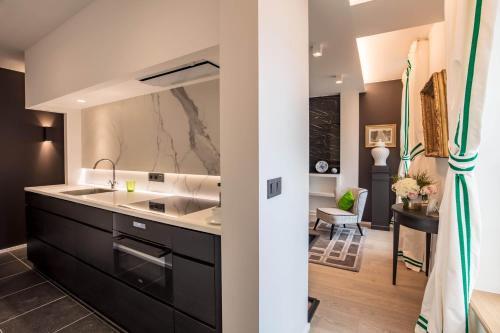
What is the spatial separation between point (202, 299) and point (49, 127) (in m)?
3.76

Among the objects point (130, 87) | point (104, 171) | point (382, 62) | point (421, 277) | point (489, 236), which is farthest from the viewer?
point (382, 62)

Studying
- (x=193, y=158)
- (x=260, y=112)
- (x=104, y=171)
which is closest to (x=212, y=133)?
(x=193, y=158)

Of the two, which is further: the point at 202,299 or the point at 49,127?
the point at 49,127

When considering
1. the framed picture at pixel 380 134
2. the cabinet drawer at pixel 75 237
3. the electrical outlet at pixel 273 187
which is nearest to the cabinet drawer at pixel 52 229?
the cabinet drawer at pixel 75 237

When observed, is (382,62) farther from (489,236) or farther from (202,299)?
(202,299)

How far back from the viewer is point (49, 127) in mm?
3676

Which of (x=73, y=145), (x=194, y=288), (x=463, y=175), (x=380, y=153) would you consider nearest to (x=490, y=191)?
(x=463, y=175)

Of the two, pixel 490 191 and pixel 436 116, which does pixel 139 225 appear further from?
pixel 436 116

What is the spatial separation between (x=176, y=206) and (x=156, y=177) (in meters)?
0.86

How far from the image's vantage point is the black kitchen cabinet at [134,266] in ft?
4.55

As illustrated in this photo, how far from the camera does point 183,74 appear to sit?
206 centimetres

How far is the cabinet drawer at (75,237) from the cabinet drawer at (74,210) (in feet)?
0.16

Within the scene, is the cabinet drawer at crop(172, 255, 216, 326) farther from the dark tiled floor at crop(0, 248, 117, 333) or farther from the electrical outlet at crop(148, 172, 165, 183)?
the electrical outlet at crop(148, 172, 165, 183)

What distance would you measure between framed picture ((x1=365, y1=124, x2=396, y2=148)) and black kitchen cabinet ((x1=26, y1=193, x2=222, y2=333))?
4213mm
